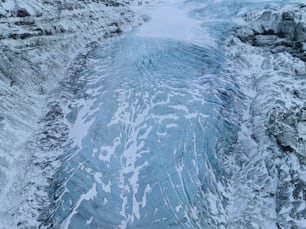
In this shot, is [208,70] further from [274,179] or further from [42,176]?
[42,176]

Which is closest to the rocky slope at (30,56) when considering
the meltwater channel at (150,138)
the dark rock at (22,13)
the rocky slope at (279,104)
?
the dark rock at (22,13)

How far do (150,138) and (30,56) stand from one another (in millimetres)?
4113

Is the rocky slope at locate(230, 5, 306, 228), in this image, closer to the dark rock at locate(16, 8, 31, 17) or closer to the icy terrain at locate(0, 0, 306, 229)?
the icy terrain at locate(0, 0, 306, 229)

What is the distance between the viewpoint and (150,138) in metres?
6.79

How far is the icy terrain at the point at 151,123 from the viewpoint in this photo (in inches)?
214

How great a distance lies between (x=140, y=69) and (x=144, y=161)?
3.51m

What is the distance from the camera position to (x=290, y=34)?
962 cm

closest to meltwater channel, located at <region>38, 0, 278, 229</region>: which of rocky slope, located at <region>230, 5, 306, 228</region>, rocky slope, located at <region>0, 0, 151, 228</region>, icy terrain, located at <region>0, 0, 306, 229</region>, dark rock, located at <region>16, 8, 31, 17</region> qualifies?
icy terrain, located at <region>0, 0, 306, 229</region>

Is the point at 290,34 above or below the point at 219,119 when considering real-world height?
above

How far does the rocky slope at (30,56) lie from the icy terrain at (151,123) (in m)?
0.03

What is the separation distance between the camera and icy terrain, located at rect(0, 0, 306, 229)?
17.9 feet

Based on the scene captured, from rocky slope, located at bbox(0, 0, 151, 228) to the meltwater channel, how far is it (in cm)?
73

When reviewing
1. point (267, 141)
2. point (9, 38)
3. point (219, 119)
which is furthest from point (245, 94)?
point (9, 38)

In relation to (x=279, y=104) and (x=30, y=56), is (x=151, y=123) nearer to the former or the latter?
(x=279, y=104)
